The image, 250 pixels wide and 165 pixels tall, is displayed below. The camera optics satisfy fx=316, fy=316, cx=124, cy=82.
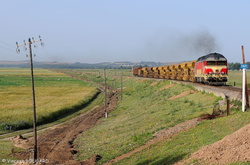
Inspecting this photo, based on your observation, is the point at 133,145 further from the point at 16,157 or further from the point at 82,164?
the point at 16,157

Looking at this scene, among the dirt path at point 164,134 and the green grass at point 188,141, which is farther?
the dirt path at point 164,134

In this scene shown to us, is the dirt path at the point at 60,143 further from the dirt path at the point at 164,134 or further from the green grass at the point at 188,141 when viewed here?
the green grass at the point at 188,141

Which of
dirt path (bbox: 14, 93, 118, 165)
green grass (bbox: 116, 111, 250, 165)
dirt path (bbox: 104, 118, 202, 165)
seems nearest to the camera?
green grass (bbox: 116, 111, 250, 165)

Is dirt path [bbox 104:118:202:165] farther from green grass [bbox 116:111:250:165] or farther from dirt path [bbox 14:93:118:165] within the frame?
dirt path [bbox 14:93:118:165]

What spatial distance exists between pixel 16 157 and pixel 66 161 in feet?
17.0

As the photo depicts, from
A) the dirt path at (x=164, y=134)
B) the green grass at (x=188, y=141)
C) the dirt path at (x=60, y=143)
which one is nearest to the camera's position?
the green grass at (x=188, y=141)

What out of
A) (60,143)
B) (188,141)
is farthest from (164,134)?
(60,143)

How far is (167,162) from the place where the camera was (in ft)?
50.9

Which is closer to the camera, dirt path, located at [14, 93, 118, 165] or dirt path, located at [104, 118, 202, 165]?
dirt path, located at [104, 118, 202, 165]

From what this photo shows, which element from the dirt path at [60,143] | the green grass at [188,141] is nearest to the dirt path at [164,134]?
the green grass at [188,141]

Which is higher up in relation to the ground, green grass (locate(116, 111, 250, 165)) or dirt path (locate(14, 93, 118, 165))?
green grass (locate(116, 111, 250, 165))

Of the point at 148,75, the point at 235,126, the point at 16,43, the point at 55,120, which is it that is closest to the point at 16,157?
the point at 16,43

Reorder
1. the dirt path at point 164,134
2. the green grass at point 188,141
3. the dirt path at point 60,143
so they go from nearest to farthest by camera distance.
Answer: the green grass at point 188,141 → the dirt path at point 164,134 → the dirt path at point 60,143

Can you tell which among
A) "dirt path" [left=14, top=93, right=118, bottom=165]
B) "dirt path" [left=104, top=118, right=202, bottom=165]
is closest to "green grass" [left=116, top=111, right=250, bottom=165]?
"dirt path" [left=104, top=118, right=202, bottom=165]
